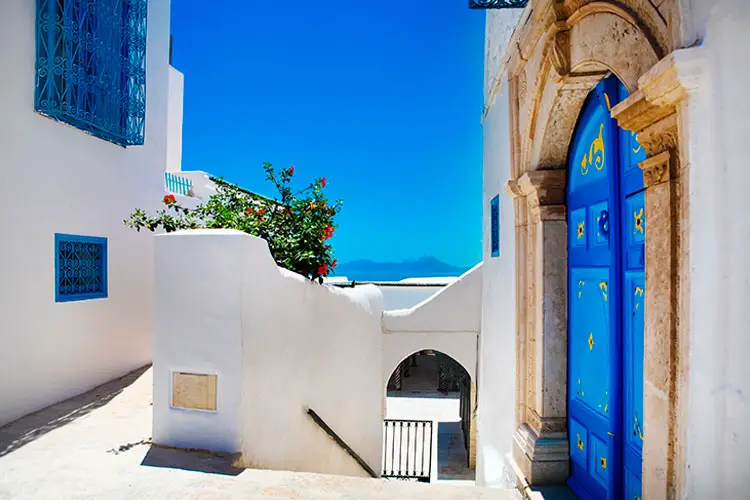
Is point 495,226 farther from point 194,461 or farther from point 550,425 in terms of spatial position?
point 194,461

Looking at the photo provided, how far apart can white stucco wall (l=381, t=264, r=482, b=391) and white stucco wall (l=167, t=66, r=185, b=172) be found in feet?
21.1

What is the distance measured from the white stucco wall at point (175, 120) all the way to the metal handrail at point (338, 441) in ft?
26.1

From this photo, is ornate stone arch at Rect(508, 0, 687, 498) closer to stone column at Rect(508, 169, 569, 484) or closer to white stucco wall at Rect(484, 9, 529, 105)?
stone column at Rect(508, 169, 569, 484)

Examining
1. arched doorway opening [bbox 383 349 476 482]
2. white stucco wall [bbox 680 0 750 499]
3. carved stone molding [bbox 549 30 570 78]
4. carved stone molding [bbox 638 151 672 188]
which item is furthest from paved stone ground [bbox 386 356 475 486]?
carved stone molding [bbox 638 151 672 188]

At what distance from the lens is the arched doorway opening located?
30.0 feet

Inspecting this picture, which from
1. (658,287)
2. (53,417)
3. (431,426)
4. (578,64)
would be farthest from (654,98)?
(431,426)

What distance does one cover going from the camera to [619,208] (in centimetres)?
276

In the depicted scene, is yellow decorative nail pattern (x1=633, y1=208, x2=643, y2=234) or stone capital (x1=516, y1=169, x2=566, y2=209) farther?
stone capital (x1=516, y1=169, x2=566, y2=209)

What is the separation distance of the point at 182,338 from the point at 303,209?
1877mm

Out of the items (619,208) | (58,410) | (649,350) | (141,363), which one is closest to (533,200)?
(619,208)

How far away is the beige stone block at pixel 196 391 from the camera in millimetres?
3258

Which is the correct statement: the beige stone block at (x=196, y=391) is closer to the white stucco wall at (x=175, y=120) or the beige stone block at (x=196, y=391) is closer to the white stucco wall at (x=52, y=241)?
the white stucco wall at (x=52, y=241)

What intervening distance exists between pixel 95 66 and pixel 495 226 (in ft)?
14.9

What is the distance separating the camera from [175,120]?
11.8 metres
